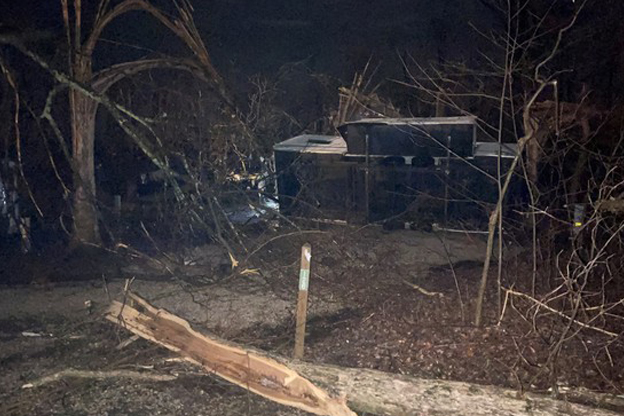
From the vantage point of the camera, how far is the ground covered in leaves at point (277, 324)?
5.46 meters

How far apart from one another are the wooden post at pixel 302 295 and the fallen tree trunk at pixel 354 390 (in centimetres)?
23

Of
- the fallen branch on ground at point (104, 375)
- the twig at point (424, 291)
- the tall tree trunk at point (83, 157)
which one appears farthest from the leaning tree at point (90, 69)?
the fallen branch on ground at point (104, 375)

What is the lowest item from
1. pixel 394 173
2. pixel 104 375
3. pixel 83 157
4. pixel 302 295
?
pixel 104 375

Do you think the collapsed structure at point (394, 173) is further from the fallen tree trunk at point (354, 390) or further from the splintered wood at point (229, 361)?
the fallen tree trunk at point (354, 390)

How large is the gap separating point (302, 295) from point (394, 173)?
23.2 ft

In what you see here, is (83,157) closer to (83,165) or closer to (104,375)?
(83,165)

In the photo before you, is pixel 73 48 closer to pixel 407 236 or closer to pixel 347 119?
pixel 407 236

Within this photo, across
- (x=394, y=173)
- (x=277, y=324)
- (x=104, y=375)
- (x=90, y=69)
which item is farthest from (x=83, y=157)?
(x=394, y=173)

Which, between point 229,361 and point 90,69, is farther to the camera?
point 90,69

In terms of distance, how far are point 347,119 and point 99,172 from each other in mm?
7155

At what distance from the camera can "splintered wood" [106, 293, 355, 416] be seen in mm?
5086

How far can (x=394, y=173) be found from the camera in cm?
1253

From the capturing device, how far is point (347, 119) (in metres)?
17.7

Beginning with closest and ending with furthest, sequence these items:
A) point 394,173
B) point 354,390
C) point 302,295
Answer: point 354,390, point 302,295, point 394,173
